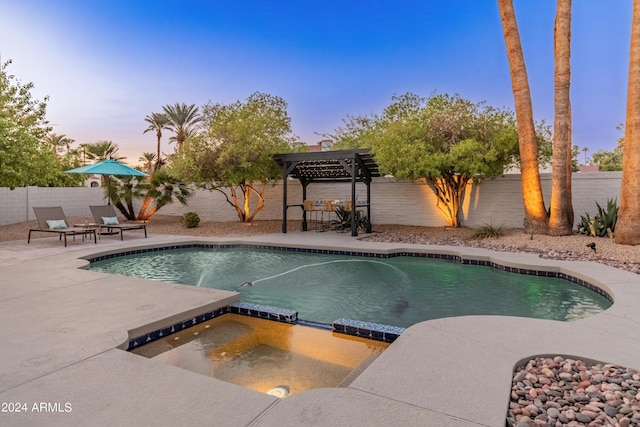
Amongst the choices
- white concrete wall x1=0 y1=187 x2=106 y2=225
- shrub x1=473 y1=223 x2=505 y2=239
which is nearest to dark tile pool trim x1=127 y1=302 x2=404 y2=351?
shrub x1=473 y1=223 x2=505 y2=239

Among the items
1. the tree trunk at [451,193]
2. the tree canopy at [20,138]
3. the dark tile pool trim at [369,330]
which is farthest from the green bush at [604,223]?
the tree canopy at [20,138]

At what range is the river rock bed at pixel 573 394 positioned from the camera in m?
2.04

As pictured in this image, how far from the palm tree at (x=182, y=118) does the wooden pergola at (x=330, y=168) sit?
58.0ft

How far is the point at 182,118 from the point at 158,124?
7.82ft

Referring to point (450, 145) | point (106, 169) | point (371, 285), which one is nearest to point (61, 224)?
point (106, 169)

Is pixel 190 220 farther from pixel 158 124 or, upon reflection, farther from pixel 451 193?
pixel 158 124

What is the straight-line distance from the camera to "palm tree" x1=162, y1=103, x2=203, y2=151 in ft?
91.7

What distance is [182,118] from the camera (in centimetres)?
2800

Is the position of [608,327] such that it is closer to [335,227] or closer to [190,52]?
[335,227]

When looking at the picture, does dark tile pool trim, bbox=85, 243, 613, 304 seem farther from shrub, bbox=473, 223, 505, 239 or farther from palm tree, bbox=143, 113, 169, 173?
palm tree, bbox=143, 113, 169, 173

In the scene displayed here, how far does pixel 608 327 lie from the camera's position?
3430 mm

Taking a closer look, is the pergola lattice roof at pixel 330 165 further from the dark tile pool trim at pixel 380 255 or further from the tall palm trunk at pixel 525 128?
the tall palm trunk at pixel 525 128

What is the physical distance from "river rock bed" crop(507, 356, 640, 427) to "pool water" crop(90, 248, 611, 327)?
185 centimetres

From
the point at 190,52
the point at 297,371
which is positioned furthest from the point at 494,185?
the point at 190,52
